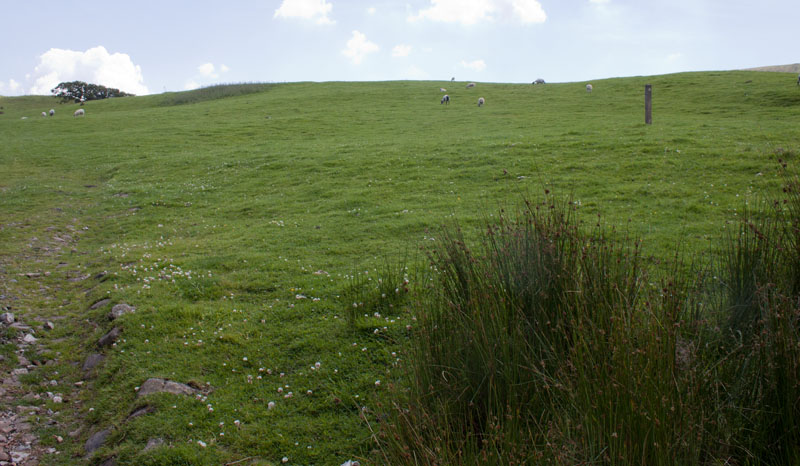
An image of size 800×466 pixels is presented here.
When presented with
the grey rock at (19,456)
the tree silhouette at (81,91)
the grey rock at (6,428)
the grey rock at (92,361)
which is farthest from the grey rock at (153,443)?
the tree silhouette at (81,91)

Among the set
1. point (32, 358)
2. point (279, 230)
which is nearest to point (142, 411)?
point (32, 358)

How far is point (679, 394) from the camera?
8.38 ft

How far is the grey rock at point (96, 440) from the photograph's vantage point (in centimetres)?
457

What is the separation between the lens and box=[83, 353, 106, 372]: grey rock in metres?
6.02

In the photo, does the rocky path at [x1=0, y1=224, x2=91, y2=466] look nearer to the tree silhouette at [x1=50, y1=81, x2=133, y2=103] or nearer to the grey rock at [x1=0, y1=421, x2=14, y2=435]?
the grey rock at [x1=0, y1=421, x2=14, y2=435]

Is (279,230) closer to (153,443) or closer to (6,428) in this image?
(6,428)

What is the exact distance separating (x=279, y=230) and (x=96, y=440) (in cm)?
745

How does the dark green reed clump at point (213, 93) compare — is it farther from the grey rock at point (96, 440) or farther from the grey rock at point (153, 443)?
the grey rock at point (153, 443)

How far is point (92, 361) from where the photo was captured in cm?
612

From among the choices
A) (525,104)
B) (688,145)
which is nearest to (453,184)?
(688,145)

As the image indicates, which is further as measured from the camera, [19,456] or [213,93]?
[213,93]

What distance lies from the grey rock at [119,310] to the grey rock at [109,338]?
37cm

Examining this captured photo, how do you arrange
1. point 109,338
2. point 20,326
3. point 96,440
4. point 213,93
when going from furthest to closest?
point 213,93 < point 20,326 < point 109,338 < point 96,440

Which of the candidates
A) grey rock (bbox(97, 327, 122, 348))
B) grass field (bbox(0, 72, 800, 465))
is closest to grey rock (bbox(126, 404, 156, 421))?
grass field (bbox(0, 72, 800, 465))
